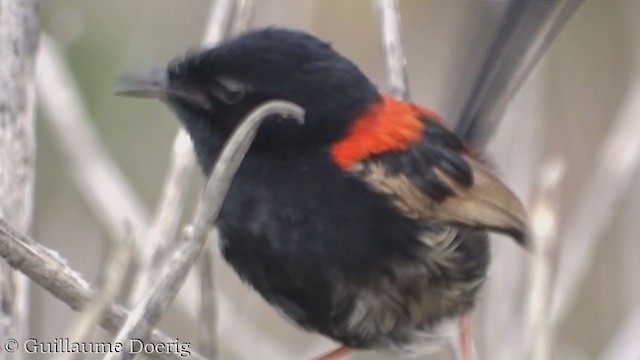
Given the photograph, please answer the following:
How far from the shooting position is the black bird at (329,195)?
2588 millimetres

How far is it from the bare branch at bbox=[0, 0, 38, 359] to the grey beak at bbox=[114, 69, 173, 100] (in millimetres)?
200

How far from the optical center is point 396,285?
267 cm

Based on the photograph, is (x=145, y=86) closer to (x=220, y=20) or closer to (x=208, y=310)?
(x=220, y=20)

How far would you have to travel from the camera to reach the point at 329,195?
2.61 meters

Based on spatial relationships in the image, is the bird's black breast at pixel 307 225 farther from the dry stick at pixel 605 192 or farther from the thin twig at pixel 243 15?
the dry stick at pixel 605 192

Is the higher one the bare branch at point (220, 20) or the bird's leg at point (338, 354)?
the bare branch at point (220, 20)

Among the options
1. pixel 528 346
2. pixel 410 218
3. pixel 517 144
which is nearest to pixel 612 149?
pixel 517 144

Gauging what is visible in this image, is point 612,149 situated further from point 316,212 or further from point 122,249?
point 122,249

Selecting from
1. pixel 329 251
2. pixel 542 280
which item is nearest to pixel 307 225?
pixel 329 251

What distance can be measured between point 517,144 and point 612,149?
0.27 m

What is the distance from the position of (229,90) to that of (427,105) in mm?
1556

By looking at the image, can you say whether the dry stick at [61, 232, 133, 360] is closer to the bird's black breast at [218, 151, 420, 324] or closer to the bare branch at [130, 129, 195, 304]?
the bare branch at [130, 129, 195, 304]

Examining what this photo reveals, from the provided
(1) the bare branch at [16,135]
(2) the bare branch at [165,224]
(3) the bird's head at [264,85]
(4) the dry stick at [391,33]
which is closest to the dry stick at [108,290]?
(1) the bare branch at [16,135]

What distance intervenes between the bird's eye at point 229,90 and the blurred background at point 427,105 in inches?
28.3
